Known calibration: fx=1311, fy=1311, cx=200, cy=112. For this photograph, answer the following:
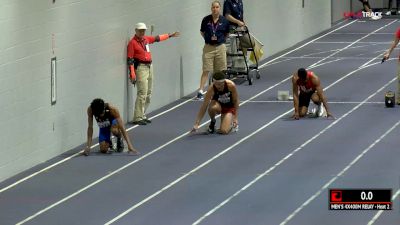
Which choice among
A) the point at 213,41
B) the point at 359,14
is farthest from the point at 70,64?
the point at 359,14

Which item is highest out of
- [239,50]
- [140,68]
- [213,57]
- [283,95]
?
[140,68]

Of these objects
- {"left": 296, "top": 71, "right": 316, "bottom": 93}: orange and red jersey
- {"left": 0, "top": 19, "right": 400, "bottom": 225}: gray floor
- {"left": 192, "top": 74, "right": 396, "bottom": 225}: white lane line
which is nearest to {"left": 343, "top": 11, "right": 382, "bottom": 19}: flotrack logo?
{"left": 0, "top": 19, "right": 400, "bottom": 225}: gray floor

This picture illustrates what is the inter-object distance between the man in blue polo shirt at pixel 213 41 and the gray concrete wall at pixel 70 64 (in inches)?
21.7

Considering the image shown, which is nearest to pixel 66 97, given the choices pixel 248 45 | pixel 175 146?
pixel 175 146

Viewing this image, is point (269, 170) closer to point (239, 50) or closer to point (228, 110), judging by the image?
point (228, 110)

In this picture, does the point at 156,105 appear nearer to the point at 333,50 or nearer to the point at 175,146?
the point at 175,146

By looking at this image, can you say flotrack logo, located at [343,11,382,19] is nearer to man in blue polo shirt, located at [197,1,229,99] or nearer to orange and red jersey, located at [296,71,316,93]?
man in blue polo shirt, located at [197,1,229,99]

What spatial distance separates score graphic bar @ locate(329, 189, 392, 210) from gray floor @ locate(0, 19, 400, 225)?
0.14 meters

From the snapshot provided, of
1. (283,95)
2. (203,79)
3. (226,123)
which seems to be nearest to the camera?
(226,123)

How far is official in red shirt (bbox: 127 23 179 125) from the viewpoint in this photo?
84.2ft

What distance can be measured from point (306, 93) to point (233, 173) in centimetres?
542

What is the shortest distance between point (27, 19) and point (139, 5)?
214 inches

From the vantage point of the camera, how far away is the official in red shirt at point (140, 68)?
25.7 meters

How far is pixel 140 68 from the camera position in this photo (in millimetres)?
25859
